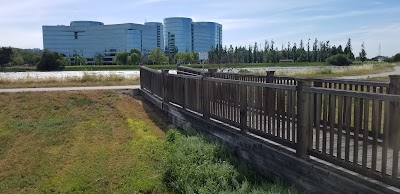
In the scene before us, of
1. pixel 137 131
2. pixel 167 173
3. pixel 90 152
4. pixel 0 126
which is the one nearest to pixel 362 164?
pixel 167 173

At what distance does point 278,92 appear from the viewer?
5648 millimetres

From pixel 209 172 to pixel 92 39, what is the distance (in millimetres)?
135782

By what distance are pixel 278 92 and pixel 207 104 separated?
2741 mm

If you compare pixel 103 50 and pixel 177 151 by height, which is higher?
pixel 103 50

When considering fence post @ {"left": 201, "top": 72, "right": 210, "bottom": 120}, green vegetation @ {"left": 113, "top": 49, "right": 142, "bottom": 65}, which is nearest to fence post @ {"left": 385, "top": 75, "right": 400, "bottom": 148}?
fence post @ {"left": 201, "top": 72, "right": 210, "bottom": 120}

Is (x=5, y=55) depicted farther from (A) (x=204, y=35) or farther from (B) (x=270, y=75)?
(A) (x=204, y=35)

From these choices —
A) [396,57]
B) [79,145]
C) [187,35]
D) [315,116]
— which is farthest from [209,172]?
[187,35]

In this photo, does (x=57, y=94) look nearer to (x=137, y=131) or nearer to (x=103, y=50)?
(x=137, y=131)

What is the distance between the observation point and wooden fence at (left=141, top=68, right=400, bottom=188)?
3.89m

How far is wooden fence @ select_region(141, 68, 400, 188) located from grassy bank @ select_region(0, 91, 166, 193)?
1908 mm

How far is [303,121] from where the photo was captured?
4922 mm

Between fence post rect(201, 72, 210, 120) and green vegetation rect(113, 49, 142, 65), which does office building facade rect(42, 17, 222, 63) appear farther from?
fence post rect(201, 72, 210, 120)

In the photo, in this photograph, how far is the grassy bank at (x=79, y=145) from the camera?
748 centimetres

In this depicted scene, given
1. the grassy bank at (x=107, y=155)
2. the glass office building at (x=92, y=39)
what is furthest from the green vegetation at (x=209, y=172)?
the glass office building at (x=92, y=39)
